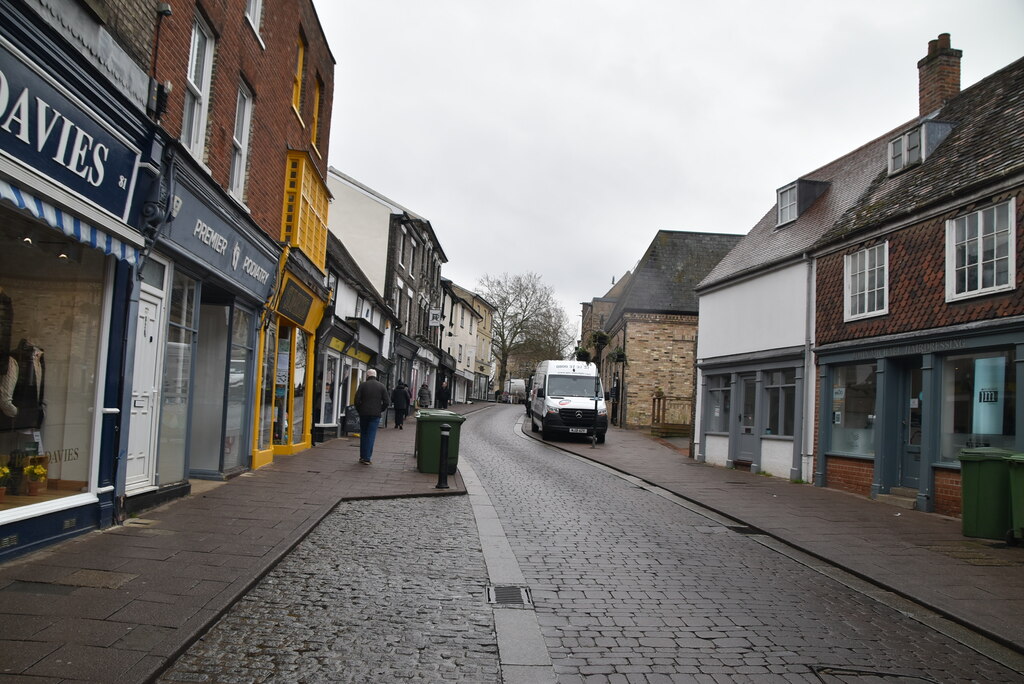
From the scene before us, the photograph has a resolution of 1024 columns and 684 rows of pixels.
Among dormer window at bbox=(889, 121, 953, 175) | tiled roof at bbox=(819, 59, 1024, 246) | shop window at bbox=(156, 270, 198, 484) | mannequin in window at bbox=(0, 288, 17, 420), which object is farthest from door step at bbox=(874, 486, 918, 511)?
mannequin in window at bbox=(0, 288, 17, 420)

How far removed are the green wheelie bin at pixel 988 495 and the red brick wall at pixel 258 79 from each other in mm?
10524

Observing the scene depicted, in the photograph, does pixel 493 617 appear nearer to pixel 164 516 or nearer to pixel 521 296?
pixel 164 516

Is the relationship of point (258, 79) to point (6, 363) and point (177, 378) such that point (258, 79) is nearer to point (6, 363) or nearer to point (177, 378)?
point (177, 378)

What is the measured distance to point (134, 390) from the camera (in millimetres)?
8047

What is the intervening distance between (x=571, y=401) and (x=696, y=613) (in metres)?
19.5

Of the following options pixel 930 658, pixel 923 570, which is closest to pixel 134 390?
pixel 930 658

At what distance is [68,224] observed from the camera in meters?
6.17

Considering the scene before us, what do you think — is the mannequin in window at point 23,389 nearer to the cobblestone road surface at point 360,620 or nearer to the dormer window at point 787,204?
the cobblestone road surface at point 360,620

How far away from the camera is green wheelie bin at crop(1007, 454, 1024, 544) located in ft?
28.8

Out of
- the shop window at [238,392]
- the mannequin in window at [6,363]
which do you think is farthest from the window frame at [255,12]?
the mannequin in window at [6,363]

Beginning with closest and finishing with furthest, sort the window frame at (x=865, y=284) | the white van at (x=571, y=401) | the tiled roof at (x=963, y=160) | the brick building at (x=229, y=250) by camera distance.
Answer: the brick building at (x=229, y=250) → the tiled roof at (x=963, y=160) → the window frame at (x=865, y=284) → the white van at (x=571, y=401)

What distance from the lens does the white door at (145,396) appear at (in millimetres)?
8047

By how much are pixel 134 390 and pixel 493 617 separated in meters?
4.95

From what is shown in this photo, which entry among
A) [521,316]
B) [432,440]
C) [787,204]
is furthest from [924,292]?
Answer: [521,316]
